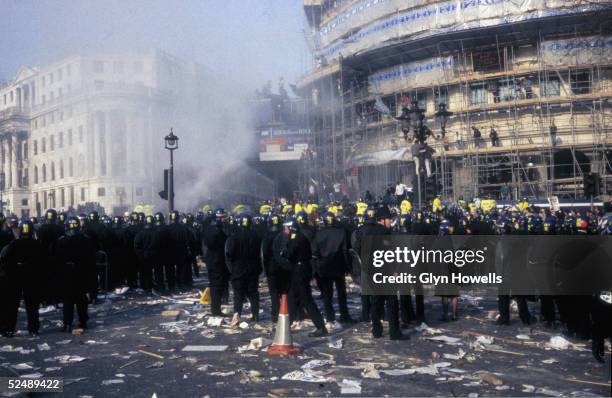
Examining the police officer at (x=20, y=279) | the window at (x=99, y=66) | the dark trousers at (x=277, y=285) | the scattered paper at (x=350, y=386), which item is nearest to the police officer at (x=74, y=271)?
the police officer at (x=20, y=279)

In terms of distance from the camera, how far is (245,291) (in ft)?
33.1

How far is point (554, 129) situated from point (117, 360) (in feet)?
87.8

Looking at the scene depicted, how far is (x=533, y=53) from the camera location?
1194 inches

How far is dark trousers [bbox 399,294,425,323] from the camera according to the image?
9328 mm

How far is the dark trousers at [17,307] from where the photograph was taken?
358 inches

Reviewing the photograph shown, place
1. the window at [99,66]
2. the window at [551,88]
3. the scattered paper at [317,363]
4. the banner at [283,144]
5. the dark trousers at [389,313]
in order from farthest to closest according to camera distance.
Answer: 1. the banner at [283,144]
2. the window at [99,66]
3. the window at [551,88]
4. the dark trousers at [389,313]
5. the scattered paper at [317,363]

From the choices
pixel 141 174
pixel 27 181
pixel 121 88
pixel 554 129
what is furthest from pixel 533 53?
pixel 27 181

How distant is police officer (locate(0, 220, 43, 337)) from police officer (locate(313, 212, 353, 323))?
4.83 m

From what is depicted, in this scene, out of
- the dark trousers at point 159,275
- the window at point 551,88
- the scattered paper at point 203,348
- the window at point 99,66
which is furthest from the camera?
the window at point 99,66

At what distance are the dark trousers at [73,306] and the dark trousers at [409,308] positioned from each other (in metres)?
5.51

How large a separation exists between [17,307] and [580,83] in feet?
96.0

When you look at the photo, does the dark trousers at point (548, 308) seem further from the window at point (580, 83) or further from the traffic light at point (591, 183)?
the window at point (580, 83)

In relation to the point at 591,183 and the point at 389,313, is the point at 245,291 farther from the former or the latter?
the point at 591,183

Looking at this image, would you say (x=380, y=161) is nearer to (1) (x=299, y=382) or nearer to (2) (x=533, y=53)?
(2) (x=533, y=53)
